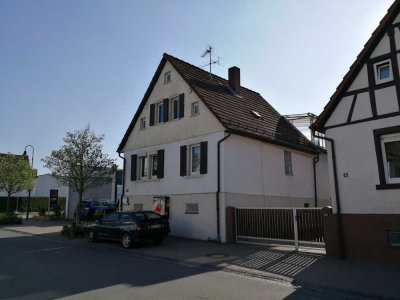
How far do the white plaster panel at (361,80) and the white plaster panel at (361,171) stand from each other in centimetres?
124

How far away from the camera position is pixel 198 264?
35.9ft

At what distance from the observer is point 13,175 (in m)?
29.2

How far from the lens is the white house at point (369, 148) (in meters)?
10.5

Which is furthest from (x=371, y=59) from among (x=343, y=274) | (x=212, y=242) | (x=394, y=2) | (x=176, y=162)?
(x=176, y=162)

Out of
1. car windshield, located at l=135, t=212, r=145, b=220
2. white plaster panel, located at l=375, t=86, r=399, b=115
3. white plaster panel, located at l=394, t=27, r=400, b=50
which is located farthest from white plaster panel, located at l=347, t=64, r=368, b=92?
car windshield, located at l=135, t=212, r=145, b=220

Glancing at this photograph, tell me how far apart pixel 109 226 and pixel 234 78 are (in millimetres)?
12324

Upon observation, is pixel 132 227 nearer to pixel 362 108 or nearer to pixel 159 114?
pixel 159 114

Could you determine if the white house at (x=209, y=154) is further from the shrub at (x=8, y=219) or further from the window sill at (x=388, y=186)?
the shrub at (x=8, y=219)

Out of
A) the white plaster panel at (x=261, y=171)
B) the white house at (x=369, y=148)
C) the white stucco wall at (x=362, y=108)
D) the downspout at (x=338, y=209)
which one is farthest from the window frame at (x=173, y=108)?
the white stucco wall at (x=362, y=108)

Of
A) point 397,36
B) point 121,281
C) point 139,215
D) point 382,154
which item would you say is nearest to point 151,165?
point 139,215

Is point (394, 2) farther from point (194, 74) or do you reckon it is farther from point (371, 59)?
point (194, 74)

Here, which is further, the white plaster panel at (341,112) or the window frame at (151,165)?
the window frame at (151,165)

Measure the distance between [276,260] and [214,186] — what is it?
5.94 m

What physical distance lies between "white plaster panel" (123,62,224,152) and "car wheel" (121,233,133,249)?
614cm
